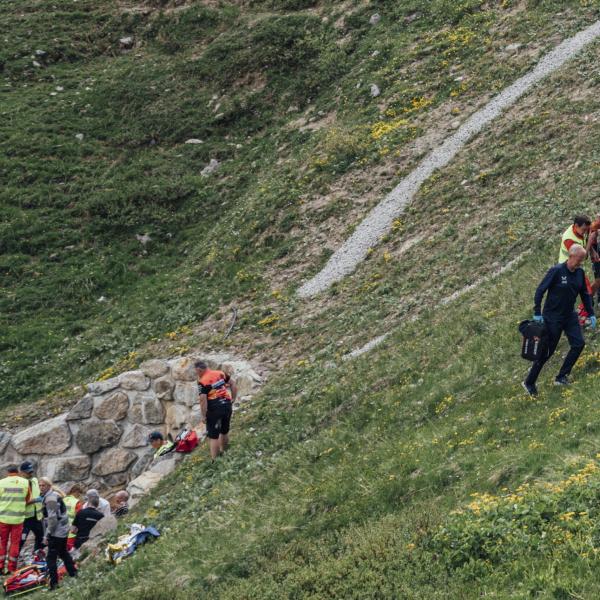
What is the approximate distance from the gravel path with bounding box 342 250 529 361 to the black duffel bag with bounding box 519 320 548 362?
6.62 m

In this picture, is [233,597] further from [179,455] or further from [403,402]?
[179,455]

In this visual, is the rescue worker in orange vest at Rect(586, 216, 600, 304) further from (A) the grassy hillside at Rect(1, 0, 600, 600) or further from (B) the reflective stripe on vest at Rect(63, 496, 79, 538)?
(B) the reflective stripe on vest at Rect(63, 496, 79, 538)

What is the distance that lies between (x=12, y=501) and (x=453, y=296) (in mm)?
11208

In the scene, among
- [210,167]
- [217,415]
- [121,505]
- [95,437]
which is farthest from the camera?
[210,167]

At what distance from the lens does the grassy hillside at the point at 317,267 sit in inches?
428

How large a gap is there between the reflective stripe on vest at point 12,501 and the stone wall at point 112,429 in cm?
549

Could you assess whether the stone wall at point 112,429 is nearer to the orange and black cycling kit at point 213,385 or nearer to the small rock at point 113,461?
the small rock at point 113,461

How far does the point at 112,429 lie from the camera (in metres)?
23.5

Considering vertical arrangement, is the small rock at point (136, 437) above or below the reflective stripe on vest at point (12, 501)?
below

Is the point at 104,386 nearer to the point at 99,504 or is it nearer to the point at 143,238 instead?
the point at 99,504

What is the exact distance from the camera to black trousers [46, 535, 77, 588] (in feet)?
51.7

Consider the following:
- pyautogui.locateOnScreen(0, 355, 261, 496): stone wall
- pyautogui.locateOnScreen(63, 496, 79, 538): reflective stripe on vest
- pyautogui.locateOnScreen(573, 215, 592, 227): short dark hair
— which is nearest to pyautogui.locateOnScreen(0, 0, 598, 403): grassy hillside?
pyautogui.locateOnScreen(0, 355, 261, 496): stone wall

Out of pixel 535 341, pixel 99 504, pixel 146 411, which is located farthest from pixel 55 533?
pixel 535 341

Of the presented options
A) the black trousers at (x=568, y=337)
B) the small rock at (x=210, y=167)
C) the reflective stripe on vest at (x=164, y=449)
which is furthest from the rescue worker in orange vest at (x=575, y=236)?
the small rock at (x=210, y=167)
